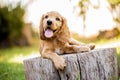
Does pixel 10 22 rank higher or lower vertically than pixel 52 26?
lower

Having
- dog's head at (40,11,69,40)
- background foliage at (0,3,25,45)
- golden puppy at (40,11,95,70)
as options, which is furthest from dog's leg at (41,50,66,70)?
background foliage at (0,3,25,45)

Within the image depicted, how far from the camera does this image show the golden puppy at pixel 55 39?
568cm

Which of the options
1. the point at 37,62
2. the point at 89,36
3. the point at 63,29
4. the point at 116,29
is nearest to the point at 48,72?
the point at 37,62

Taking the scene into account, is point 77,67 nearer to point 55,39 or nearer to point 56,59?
point 56,59

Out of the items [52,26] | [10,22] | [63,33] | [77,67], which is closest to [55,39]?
[63,33]

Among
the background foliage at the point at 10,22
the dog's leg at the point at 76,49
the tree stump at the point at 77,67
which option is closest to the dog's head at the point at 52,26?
the dog's leg at the point at 76,49

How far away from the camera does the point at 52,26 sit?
562cm

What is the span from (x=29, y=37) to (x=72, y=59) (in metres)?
11.1

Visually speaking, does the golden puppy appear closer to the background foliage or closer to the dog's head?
the dog's head

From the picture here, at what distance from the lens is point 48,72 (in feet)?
19.2

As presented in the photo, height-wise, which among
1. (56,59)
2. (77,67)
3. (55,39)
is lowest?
(77,67)

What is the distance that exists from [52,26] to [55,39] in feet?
0.88

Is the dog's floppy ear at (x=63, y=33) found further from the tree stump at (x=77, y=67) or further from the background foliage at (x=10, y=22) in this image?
the background foliage at (x=10, y=22)

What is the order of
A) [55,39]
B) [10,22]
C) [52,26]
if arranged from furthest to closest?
1. [10,22]
2. [55,39]
3. [52,26]
